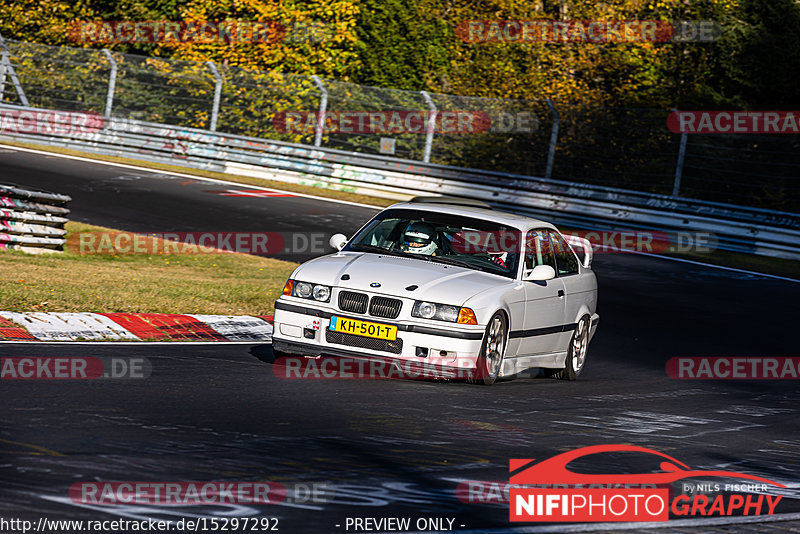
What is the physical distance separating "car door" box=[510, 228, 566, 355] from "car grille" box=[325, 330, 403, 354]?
1201mm

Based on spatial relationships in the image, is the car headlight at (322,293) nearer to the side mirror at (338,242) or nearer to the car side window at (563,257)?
the side mirror at (338,242)

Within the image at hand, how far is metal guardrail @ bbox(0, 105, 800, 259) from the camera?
2233cm

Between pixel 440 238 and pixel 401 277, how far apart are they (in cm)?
122

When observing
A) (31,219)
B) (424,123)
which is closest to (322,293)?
(31,219)

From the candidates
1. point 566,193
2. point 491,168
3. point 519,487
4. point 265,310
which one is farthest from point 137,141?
point 519,487

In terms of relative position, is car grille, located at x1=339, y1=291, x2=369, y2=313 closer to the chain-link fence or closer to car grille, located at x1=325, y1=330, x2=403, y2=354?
car grille, located at x1=325, y1=330, x2=403, y2=354

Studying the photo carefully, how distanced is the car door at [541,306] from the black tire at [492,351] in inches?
7.0

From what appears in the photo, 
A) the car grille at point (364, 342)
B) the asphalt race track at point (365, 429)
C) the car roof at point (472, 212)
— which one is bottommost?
the asphalt race track at point (365, 429)

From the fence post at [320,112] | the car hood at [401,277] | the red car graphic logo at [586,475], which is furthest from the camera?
the fence post at [320,112]

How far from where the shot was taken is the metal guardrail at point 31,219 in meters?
14.5

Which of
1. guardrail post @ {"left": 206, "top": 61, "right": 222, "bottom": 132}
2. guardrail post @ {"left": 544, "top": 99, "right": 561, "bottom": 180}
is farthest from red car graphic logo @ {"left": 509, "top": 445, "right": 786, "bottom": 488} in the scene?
guardrail post @ {"left": 206, "top": 61, "right": 222, "bottom": 132}

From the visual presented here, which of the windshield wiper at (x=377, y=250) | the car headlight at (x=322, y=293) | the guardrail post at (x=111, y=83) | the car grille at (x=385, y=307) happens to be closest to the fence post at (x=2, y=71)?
the guardrail post at (x=111, y=83)

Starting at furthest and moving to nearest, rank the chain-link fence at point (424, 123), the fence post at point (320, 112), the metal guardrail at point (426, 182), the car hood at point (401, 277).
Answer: the fence post at point (320, 112)
the chain-link fence at point (424, 123)
the metal guardrail at point (426, 182)
the car hood at point (401, 277)

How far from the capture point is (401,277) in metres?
9.02
